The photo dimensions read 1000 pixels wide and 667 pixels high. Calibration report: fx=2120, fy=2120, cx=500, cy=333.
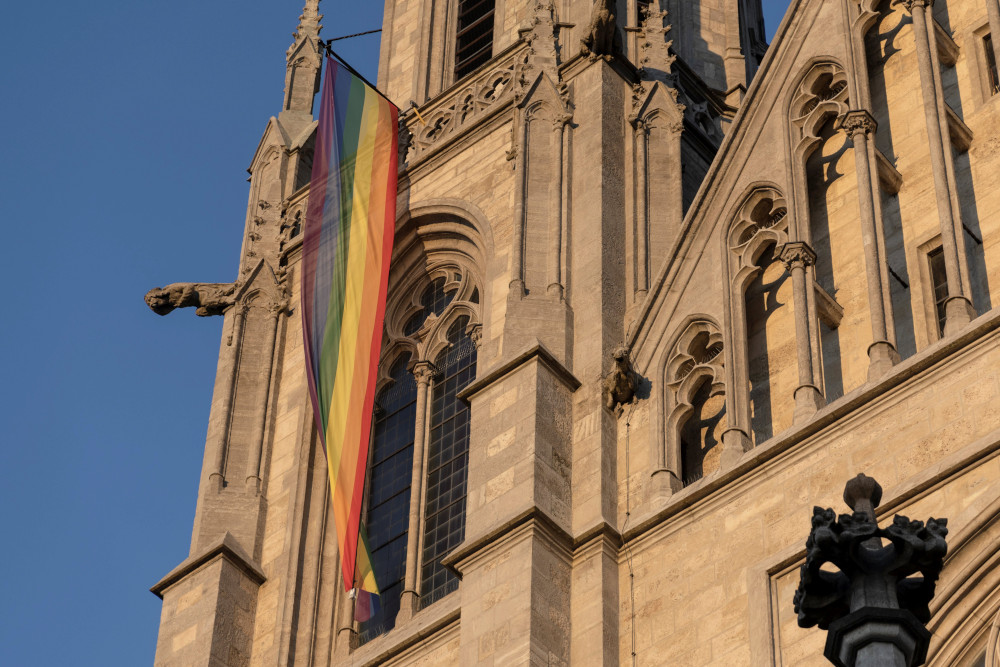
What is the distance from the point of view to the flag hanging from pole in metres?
21.6

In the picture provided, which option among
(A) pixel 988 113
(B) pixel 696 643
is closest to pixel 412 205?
(A) pixel 988 113

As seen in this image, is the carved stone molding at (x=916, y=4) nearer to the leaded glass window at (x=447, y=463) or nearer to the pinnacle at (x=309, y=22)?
the leaded glass window at (x=447, y=463)

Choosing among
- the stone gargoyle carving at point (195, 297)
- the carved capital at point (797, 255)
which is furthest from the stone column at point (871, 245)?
the stone gargoyle carving at point (195, 297)

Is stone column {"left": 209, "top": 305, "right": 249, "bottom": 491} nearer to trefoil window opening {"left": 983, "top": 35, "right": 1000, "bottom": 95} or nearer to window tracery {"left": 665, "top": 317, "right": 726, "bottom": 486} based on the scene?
window tracery {"left": 665, "top": 317, "right": 726, "bottom": 486}

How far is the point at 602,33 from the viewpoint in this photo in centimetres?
2269

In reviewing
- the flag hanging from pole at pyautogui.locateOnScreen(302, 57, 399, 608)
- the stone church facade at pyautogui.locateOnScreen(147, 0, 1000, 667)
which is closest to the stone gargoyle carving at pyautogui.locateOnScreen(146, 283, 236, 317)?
the stone church facade at pyautogui.locateOnScreen(147, 0, 1000, 667)

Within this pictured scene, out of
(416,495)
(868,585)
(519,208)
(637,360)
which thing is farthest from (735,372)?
(868,585)

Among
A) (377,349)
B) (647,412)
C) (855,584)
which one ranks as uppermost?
(377,349)

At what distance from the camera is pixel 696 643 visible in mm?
16625

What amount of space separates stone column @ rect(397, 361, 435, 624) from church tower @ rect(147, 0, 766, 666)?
32mm

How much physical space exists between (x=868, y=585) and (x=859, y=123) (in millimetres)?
11380

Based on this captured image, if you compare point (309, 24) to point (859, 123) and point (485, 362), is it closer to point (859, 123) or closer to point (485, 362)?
point (485, 362)

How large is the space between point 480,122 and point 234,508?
5383mm

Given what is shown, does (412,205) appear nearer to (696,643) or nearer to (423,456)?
(423,456)
